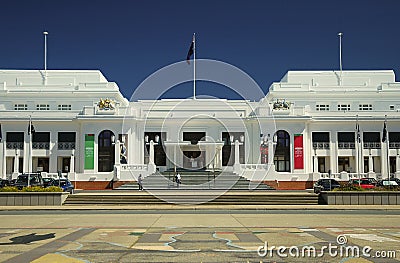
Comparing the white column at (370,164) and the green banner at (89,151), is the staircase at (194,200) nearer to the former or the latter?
the green banner at (89,151)

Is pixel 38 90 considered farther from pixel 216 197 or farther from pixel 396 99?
pixel 396 99

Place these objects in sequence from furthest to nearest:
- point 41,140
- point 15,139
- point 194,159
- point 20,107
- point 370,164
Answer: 1. point 20,107
2. point 194,159
3. point 41,140
4. point 15,139
5. point 370,164

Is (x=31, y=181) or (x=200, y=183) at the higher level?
(x=31, y=181)

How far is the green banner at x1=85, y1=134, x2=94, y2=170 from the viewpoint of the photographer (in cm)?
4835

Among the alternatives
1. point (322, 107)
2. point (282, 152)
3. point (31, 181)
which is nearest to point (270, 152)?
point (282, 152)

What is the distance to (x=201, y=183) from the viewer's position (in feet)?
137

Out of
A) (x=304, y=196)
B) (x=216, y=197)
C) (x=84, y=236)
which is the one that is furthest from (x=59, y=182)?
(x=84, y=236)

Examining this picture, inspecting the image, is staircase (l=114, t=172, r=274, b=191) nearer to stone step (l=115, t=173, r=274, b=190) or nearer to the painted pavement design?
stone step (l=115, t=173, r=274, b=190)

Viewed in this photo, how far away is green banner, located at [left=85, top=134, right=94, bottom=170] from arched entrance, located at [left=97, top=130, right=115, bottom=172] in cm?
79

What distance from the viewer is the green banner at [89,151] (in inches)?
1904

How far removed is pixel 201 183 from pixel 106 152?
1259 centimetres

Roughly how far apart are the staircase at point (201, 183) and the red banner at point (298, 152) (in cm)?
813

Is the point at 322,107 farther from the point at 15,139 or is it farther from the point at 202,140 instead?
the point at 15,139

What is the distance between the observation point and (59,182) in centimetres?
3612
